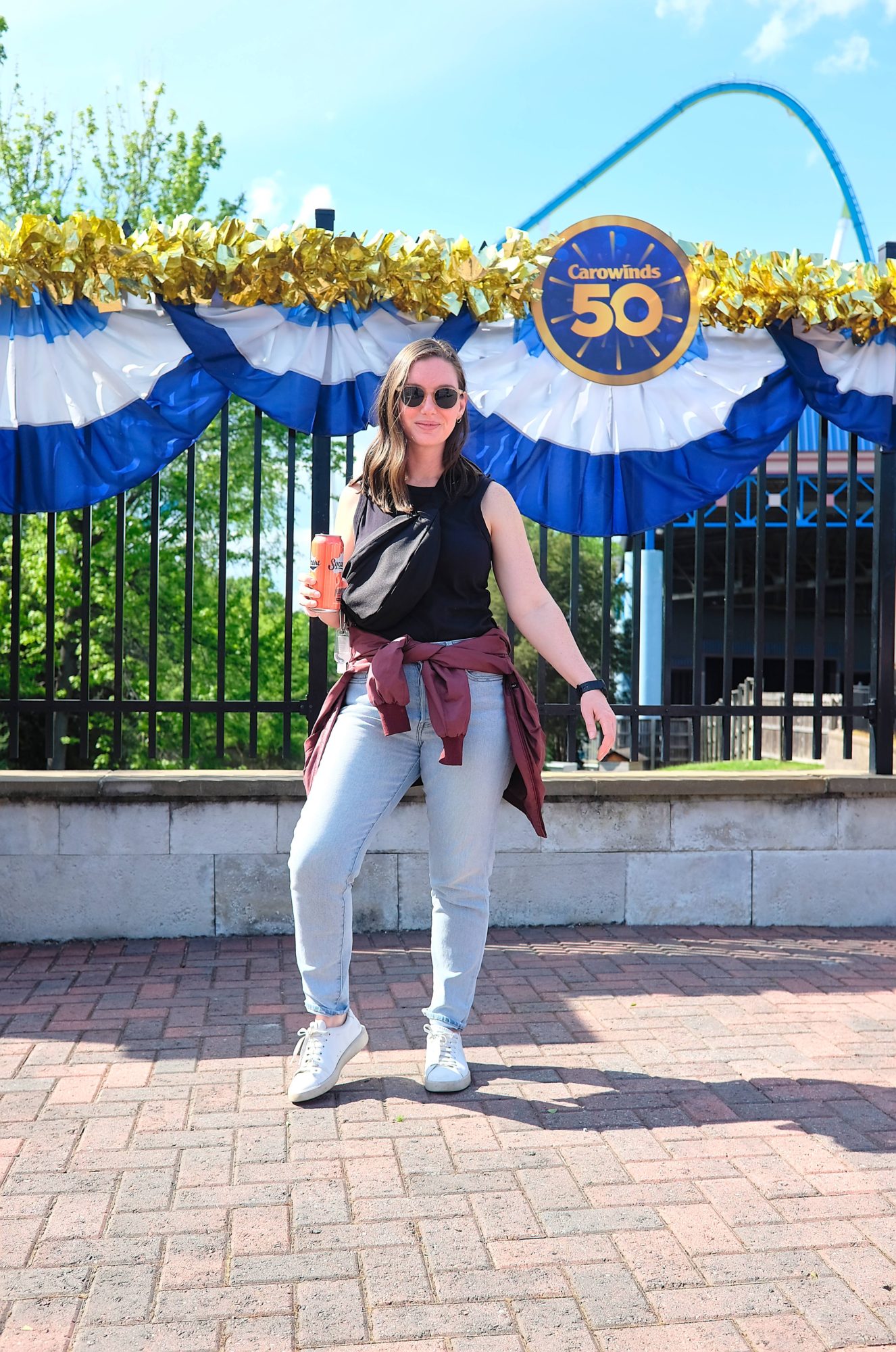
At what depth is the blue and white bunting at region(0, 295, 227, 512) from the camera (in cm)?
495

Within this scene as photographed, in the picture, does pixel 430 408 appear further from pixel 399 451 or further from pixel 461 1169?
pixel 461 1169

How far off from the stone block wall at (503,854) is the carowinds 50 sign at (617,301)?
6.09 feet

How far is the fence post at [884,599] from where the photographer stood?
5422mm

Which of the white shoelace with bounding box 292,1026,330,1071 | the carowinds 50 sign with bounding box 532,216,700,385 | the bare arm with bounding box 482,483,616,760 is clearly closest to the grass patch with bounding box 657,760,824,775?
the carowinds 50 sign with bounding box 532,216,700,385

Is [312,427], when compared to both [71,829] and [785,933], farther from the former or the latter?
[785,933]

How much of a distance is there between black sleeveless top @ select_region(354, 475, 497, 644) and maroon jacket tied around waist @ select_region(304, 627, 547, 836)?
0.14ft

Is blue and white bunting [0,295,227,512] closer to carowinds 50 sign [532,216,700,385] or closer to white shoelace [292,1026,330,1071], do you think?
carowinds 50 sign [532,216,700,385]

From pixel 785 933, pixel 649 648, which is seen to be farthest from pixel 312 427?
pixel 649 648

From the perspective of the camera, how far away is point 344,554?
3.29 m

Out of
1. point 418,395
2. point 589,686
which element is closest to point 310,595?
point 418,395

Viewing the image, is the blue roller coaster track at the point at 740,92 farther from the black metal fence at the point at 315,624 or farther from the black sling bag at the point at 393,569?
the black sling bag at the point at 393,569

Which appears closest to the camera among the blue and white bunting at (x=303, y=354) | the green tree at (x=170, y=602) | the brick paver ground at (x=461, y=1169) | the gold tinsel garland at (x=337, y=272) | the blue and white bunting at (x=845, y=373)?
the brick paver ground at (x=461, y=1169)

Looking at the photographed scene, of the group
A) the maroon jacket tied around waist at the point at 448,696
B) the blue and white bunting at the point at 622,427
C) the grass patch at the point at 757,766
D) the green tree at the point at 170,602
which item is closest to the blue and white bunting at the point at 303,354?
the blue and white bunting at the point at 622,427

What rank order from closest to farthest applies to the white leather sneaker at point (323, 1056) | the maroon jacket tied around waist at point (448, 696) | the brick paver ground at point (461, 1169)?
the brick paver ground at point (461, 1169) < the maroon jacket tied around waist at point (448, 696) < the white leather sneaker at point (323, 1056)
